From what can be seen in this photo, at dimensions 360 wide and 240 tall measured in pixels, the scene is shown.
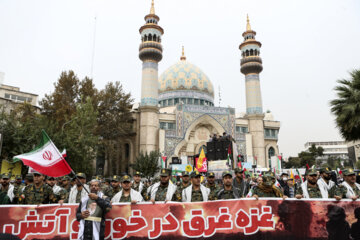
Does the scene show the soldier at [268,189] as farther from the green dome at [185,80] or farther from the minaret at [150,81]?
the green dome at [185,80]

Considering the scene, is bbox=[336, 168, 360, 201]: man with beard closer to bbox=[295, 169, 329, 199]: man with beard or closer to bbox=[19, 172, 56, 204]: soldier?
bbox=[295, 169, 329, 199]: man with beard

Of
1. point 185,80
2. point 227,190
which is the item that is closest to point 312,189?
point 227,190

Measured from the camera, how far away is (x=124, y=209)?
15.8ft

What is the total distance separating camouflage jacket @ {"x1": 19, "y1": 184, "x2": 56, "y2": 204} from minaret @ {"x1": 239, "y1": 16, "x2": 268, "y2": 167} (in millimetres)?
30375

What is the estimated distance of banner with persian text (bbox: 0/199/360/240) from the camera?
179 inches

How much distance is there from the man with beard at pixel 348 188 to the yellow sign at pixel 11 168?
16175mm

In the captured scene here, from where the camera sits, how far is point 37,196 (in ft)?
17.5

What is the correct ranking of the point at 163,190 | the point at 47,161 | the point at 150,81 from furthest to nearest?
1. the point at 150,81
2. the point at 163,190
3. the point at 47,161

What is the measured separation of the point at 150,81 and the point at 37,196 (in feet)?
88.5

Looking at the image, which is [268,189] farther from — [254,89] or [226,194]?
[254,89]

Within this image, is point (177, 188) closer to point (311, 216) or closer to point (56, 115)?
point (311, 216)

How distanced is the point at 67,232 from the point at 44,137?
1.67m

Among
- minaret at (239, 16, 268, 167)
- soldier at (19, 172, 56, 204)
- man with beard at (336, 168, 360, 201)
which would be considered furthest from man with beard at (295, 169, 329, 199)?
minaret at (239, 16, 268, 167)

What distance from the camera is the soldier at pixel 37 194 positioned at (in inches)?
209
